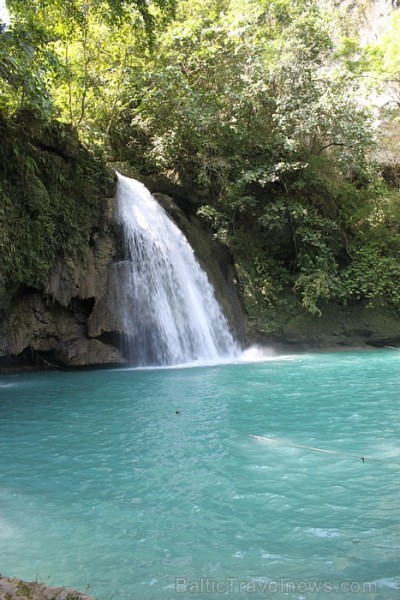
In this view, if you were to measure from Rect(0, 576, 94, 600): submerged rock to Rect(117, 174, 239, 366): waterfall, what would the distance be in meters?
9.37

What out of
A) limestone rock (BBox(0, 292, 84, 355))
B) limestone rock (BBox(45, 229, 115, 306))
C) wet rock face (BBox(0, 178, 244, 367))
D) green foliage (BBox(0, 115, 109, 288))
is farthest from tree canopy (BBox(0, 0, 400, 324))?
limestone rock (BBox(0, 292, 84, 355))

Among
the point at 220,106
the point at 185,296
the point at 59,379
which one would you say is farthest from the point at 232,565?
the point at 220,106

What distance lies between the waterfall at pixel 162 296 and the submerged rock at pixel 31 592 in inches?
369

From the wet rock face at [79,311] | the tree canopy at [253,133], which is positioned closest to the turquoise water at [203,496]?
the wet rock face at [79,311]

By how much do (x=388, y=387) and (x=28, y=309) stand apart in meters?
7.09

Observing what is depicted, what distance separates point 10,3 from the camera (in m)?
9.13

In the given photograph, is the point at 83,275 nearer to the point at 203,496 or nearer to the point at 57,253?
the point at 57,253

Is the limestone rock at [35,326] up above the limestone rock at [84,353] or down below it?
above

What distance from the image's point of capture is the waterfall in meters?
11.7

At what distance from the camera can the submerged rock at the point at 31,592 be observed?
1914mm

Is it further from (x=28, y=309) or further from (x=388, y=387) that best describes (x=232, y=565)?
(x=28, y=309)

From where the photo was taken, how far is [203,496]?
12.9 feet

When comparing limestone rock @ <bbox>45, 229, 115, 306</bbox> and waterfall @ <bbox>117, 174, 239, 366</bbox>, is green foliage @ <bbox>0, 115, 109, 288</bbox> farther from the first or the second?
waterfall @ <bbox>117, 174, 239, 366</bbox>

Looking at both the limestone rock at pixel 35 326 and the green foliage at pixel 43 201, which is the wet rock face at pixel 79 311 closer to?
the limestone rock at pixel 35 326
